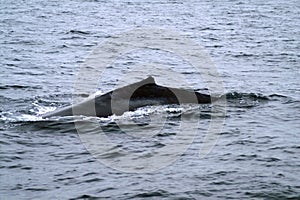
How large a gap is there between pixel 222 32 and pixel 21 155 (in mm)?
Answer: 20580

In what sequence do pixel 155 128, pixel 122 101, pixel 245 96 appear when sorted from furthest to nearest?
pixel 245 96
pixel 122 101
pixel 155 128

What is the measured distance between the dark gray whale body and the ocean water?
18 cm

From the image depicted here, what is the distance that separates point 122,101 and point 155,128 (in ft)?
3.05

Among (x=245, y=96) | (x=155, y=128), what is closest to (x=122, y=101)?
(x=155, y=128)

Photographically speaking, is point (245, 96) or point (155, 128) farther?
point (245, 96)

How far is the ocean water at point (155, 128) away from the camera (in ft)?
30.2

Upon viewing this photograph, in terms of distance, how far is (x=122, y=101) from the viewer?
1255cm

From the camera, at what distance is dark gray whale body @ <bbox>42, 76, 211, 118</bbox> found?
40.9 feet

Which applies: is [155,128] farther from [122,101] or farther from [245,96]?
[245,96]

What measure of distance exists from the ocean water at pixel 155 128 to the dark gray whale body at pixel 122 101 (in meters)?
0.18

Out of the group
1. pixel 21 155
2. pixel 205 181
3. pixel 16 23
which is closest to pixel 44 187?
pixel 21 155

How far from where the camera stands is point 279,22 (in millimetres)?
32375

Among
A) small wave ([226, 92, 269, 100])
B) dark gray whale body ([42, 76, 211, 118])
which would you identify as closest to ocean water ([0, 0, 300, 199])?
small wave ([226, 92, 269, 100])

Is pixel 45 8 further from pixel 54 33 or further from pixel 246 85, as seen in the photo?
pixel 246 85
